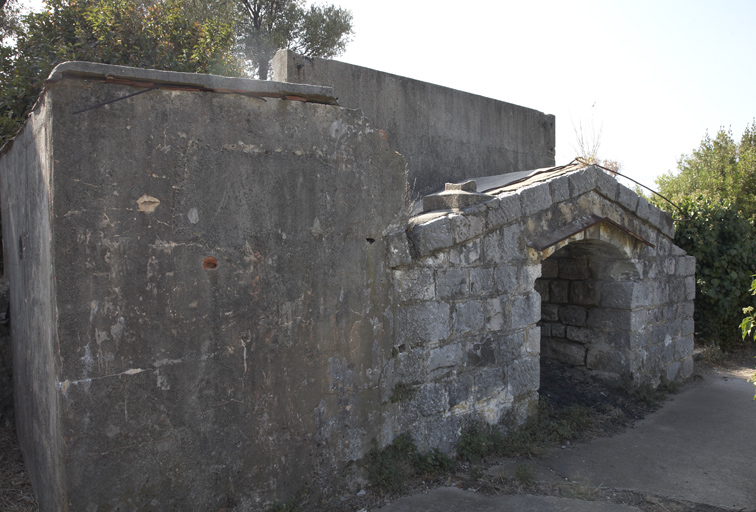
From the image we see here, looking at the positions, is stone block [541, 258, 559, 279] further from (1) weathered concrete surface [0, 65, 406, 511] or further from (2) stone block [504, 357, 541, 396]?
(1) weathered concrete surface [0, 65, 406, 511]

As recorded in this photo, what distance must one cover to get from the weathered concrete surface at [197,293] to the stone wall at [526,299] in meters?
0.36

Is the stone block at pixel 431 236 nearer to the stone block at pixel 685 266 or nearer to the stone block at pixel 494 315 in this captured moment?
the stone block at pixel 494 315

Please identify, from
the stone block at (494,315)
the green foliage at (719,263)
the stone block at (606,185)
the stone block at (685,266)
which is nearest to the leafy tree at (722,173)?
the green foliage at (719,263)

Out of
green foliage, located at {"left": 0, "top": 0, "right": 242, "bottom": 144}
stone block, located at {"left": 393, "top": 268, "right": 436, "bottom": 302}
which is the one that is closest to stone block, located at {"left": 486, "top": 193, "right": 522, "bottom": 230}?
stone block, located at {"left": 393, "top": 268, "right": 436, "bottom": 302}

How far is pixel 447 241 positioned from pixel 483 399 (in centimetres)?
141

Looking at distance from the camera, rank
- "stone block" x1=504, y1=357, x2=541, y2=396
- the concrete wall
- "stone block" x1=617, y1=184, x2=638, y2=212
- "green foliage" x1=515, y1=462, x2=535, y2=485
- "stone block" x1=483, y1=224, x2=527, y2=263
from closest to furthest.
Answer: "green foliage" x1=515, y1=462, x2=535, y2=485, "stone block" x1=483, y1=224, x2=527, y2=263, "stone block" x1=504, y1=357, x2=541, y2=396, the concrete wall, "stone block" x1=617, y1=184, x2=638, y2=212

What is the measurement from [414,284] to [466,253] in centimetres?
61

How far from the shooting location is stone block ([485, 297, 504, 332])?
15.0 ft

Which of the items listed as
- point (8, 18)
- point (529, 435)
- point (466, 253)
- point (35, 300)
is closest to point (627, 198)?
point (466, 253)

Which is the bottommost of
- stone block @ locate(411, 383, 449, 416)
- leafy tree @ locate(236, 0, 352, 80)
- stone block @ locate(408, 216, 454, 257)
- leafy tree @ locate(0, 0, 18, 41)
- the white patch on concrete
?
stone block @ locate(411, 383, 449, 416)

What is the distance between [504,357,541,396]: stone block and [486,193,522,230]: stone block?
4.12 feet

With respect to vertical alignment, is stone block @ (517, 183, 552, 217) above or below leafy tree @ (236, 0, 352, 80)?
below

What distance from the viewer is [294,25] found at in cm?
1457

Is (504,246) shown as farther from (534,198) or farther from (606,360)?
(606,360)
